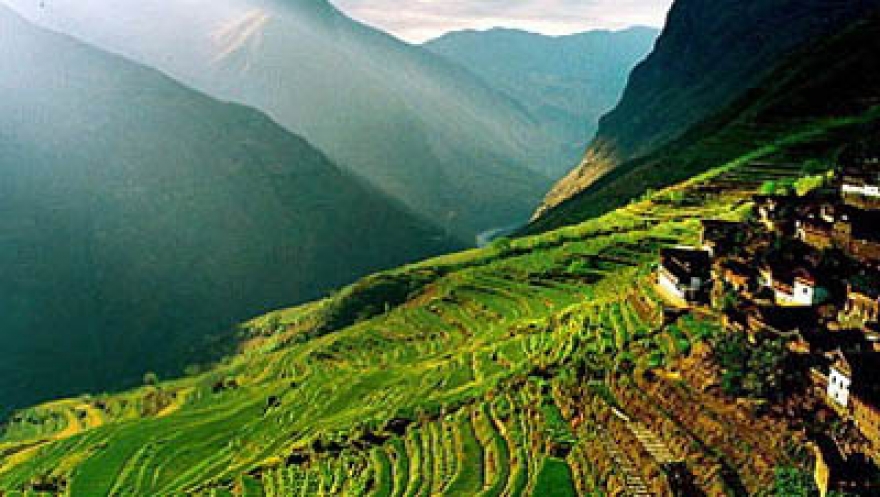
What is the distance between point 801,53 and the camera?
158 metres

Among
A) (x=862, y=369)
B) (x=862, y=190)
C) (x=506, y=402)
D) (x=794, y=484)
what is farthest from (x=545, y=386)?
(x=862, y=190)

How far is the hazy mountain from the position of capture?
115562 millimetres

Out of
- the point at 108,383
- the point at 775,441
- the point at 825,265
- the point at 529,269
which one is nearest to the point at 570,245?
the point at 529,269

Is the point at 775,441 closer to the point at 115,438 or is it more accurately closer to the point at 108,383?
the point at 115,438

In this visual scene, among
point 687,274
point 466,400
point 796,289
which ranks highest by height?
point 687,274

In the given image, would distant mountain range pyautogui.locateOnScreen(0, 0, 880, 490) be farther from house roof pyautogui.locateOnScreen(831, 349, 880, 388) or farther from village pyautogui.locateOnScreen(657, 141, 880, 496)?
house roof pyautogui.locateOnScreen(831, 349, 880, 388)

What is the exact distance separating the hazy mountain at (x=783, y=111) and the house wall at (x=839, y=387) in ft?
227

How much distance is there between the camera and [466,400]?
53125mm

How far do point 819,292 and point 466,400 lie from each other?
23.8 m

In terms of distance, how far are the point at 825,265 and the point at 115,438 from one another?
6434cm

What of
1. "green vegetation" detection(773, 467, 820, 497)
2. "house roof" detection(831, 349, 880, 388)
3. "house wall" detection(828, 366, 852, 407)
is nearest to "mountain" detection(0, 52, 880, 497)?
"green vegetation" detection(773, 467, 820, 497)

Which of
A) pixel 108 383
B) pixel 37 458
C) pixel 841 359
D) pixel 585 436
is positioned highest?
pixel 841 359

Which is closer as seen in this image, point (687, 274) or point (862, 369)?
point (862, 369)

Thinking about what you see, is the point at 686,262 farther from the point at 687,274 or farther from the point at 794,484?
the point at 794,484
